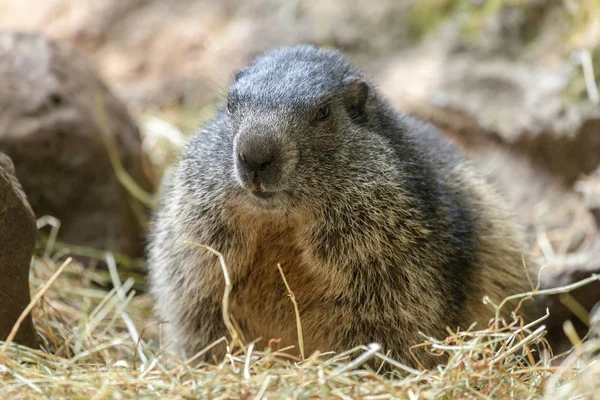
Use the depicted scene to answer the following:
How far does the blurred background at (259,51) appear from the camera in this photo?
5.92 m

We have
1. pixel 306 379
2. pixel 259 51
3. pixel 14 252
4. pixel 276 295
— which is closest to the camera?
pixel 306 379

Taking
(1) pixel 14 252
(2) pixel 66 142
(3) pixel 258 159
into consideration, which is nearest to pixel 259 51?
(2) pixel 66 142

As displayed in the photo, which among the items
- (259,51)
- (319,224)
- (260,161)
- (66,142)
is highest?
(259,51)

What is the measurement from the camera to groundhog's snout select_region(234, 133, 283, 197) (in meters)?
3.55

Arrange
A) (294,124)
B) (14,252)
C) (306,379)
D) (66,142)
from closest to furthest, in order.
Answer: (306,379), (294,124), (14,252), (66,142)

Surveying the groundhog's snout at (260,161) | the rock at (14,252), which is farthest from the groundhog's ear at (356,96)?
the rock at (14,252)

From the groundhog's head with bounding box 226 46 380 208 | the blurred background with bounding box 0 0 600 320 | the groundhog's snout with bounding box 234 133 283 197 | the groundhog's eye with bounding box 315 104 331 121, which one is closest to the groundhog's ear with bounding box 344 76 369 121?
the groundhog's head with bounding box 226 46 380 208

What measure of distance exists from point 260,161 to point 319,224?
58cm

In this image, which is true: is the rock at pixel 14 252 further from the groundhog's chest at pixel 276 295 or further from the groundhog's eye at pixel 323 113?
the groundhog's eye at pixel 323 113

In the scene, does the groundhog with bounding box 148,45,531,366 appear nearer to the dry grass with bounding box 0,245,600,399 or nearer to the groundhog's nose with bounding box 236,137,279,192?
the groundhog's nose with bounding box 236,137,279,192

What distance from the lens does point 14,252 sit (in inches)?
160

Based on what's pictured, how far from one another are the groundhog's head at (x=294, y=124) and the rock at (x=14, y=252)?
1.25 metres

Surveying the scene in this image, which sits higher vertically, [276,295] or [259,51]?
[259,51]

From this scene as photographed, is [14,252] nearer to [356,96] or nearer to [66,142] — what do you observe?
[66,142]
